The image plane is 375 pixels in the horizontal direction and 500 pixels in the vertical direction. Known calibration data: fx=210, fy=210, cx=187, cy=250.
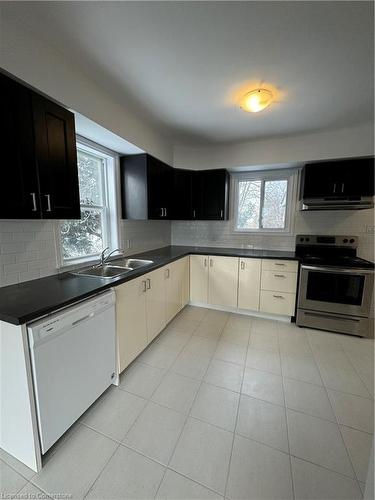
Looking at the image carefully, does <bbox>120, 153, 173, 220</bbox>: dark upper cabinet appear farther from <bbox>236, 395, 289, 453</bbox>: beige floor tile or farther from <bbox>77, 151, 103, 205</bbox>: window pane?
<bbox>236, 395, 289, 453</bbox>: beige floor tile

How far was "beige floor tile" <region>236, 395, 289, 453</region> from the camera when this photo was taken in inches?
54.1

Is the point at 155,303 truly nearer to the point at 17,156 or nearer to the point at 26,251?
the point at 26,251

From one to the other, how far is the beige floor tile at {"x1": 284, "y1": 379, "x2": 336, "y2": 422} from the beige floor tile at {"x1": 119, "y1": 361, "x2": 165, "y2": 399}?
3.58ft

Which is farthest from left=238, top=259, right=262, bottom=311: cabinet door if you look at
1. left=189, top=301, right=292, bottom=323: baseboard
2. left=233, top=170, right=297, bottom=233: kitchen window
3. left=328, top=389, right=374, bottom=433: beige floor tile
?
left=328, top=389, right=374, bottom=433: beige floor tile

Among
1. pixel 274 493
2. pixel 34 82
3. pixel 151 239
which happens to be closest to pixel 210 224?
pixel 151 239

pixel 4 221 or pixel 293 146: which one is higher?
pixel 293 146

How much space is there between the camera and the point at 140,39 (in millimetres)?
1352

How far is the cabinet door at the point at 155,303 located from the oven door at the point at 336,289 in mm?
1804

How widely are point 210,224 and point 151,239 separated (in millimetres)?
1062

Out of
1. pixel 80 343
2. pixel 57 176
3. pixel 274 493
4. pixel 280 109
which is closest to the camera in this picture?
pixel 274 493

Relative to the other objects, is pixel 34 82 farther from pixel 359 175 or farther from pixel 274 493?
pixel 359 175

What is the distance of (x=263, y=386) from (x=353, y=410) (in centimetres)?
64

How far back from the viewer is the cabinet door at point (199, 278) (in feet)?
10.4

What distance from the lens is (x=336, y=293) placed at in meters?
2.62
